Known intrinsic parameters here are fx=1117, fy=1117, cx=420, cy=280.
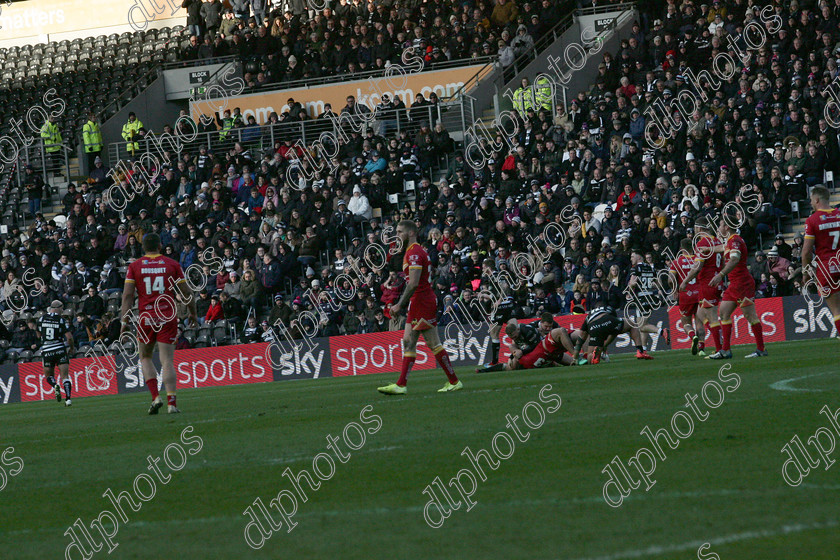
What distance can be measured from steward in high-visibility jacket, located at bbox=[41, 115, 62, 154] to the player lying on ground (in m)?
23.3

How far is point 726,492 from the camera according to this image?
5207mm

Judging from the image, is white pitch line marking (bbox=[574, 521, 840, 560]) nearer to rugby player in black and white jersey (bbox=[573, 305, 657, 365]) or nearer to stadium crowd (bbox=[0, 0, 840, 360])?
rugby player in black and white jersey (bbox=[573, 305, 657, 365])

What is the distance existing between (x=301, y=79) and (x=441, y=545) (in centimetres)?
3299

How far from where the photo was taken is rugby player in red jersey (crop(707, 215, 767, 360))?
49.2ft

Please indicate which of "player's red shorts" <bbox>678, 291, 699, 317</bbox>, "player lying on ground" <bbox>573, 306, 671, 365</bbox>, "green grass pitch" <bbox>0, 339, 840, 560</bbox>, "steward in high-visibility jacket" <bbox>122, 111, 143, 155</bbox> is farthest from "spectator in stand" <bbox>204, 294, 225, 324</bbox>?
"green grass pitch" <bbox>0, 339, 840, 560</bbox>

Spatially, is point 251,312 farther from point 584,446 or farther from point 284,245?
point 584,446

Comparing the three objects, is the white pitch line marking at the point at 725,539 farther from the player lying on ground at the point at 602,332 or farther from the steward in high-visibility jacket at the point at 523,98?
the steward in high-visibility jacket at the point at 523,98

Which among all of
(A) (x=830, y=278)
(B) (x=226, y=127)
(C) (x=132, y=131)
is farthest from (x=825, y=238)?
(C) (x=132, y=131)

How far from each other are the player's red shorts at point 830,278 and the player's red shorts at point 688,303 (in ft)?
17.9

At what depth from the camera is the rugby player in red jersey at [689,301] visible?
1730 centimetres

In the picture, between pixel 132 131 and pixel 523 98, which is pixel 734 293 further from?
pixel 132 131

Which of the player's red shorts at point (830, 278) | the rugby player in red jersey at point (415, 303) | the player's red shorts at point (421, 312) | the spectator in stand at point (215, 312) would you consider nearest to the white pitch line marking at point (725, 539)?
the player's red shorts at point (830, 278)

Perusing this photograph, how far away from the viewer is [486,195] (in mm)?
26984

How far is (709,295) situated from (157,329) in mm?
8721
